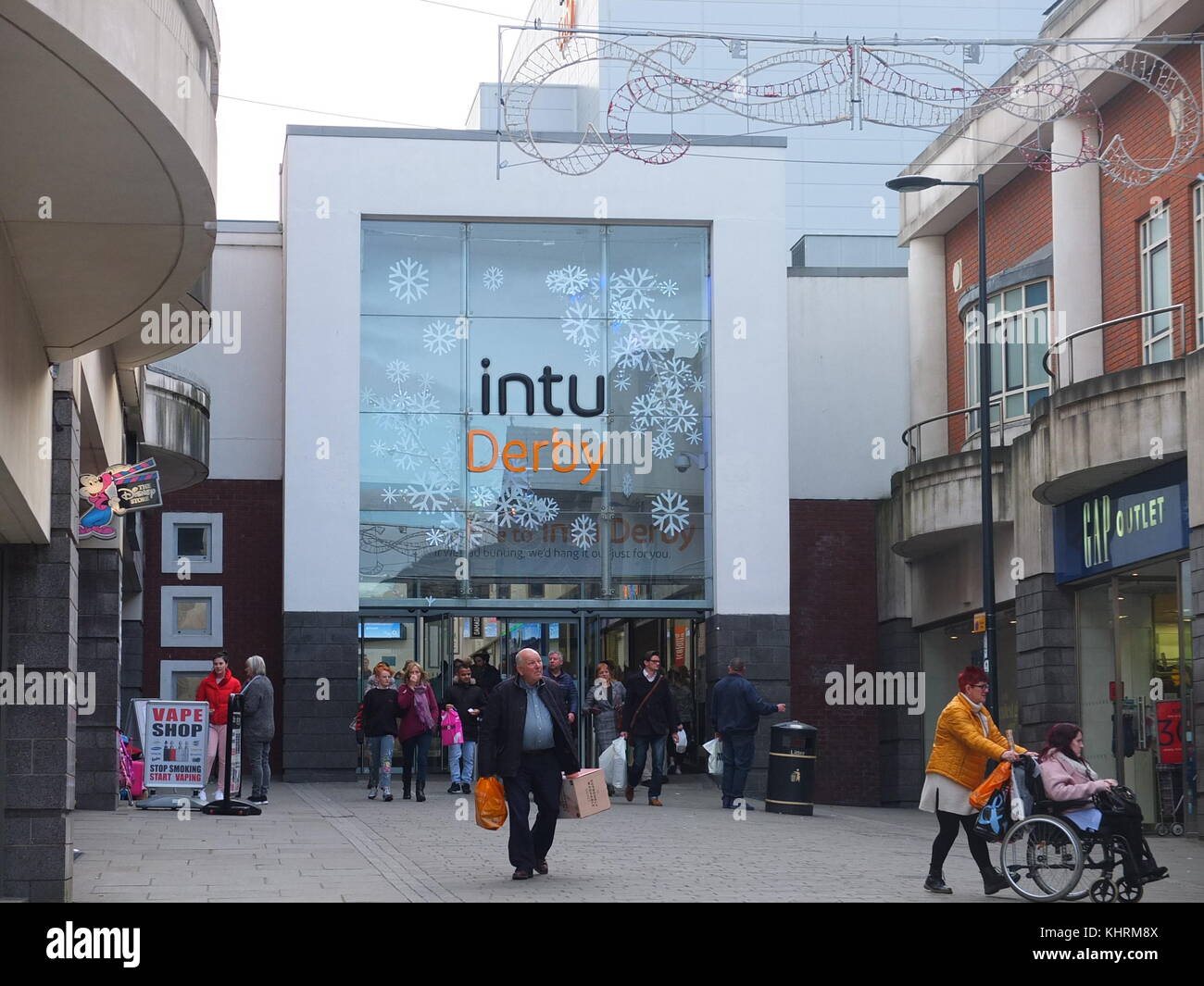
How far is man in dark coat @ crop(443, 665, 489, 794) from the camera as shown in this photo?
22.8m

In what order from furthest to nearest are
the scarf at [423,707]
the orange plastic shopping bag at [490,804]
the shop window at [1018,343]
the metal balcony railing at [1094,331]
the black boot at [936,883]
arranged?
1. the shop window at [1018,343]
2. the scarf at [423,707]
3. the metal balcony railing at [1094,331]
4. the orange plastic shopping bag at [490,804]
5. the black boot at [936,883]

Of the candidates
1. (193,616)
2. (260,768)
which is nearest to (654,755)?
(260,768)

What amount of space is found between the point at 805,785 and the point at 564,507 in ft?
25.3

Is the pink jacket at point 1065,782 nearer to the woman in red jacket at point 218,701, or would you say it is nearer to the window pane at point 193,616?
the woman in red jacket at point 218,701

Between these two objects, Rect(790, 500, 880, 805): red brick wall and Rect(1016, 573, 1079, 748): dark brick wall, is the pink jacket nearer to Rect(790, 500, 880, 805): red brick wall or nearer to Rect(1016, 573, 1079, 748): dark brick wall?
Rect(1016, 573, 1079, 748): dark brick wall

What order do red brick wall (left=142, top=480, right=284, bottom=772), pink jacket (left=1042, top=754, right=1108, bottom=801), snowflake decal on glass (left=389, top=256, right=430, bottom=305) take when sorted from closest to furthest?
pink jacket (left=1042, top=754, right=1108, bottom=801) → snowflake decal on glass (left=389, top=256, right=430, bottom=305) → red brick wall (left=142, top=480, right=284, bottom=772)

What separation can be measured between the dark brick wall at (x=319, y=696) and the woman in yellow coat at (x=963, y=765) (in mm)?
15888

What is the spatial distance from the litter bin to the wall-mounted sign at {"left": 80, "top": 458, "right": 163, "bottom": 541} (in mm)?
8289

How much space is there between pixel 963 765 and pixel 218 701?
34.5 feet

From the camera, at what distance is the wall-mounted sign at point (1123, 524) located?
19.6 m

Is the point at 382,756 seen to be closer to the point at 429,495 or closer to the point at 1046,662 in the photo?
the point at 429,495

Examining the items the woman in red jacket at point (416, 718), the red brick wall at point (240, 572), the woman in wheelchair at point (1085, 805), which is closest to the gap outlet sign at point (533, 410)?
the red brick wall at point (240, 572)

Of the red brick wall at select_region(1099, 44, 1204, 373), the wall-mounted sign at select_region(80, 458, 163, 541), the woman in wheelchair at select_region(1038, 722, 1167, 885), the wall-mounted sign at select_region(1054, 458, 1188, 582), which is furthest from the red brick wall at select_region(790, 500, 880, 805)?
the woman in wheelchair at select_region(1038, 722, 1167, 885)
